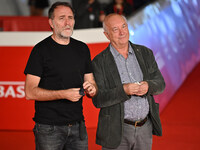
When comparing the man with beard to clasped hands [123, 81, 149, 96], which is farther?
clasped hands [123, 81, 149, 96]

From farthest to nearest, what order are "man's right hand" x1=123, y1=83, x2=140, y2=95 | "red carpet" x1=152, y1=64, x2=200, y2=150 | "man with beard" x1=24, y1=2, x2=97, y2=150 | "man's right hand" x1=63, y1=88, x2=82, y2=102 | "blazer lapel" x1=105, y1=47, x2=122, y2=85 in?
1. "red carpet" x1=152, y1=64, x2=200, y2=150
2. "blazer lapel" x1=105, y1=47, x2=122, y2=85
3. "man's right hand" x1=123, y1=83, x2=140, y2=95
4. "man with beard" x1=24, y1=2, x2=97, y2=150
5. "man's right hand" x1=63, y1=88, x2=82, y2=102

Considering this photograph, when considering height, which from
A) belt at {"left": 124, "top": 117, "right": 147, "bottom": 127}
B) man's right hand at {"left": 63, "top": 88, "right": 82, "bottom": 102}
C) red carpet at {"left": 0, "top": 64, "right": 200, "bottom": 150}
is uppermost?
man's right hand at {"left": 63, "top": 88, "right": 82, "bottom": 102}

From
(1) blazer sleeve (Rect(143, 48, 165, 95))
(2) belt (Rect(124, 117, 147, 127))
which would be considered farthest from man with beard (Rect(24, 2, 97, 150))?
(1) blazer sleeve (Rect(143, 48, 165, 95))

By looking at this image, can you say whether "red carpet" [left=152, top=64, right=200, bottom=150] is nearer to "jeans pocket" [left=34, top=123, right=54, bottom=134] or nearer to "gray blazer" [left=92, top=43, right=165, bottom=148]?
"gray blazer" [left=92, top=43, right=165, bottom=148]

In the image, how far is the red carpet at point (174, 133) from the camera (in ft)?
15.8

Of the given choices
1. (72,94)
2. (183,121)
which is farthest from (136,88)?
(183,121)

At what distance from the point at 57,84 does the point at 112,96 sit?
46 centimetres

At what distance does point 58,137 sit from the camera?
2684 millimetres

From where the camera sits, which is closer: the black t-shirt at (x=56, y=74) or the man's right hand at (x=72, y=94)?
the man's right hand at (x=72, y=94)

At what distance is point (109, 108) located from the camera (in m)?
2.88

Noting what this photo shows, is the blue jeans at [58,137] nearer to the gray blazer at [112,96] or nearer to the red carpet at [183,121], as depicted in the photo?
the gray blazer at [112,96]

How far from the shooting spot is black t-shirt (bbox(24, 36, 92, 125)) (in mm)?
2635

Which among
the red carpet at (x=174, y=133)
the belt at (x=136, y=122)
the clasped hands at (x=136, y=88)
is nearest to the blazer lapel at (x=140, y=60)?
the clasped hands at (x=136, y=88)

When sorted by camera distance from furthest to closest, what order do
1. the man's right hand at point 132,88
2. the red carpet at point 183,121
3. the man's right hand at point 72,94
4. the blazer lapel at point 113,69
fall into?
the red carpet at point 183,121 < the blazer lapel at point 113,69 < the man's right hand at point 132,88 < the man's right hand at point 72,94
